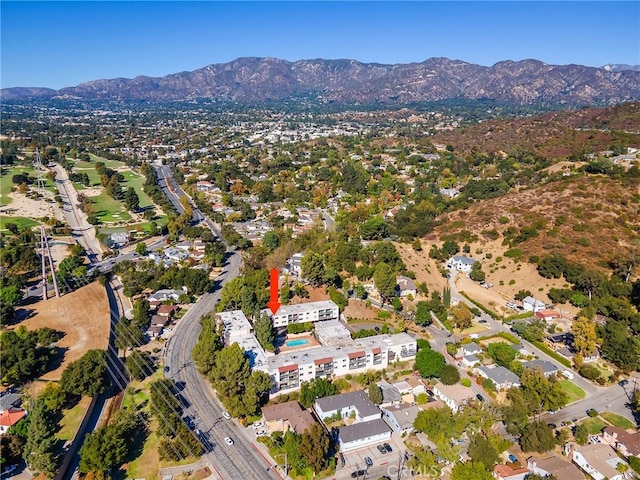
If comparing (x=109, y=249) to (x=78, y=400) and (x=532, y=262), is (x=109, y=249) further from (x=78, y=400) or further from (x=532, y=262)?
(x=532, y=262)

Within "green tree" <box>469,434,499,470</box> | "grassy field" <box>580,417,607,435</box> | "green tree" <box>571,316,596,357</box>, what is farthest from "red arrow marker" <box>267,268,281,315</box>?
"green tree" <box>571,316,596,357</box>

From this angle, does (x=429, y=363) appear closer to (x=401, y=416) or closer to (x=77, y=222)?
(x=401, y=416)

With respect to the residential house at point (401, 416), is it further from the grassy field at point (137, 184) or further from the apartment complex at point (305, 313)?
the grassy field at point (137, 184)

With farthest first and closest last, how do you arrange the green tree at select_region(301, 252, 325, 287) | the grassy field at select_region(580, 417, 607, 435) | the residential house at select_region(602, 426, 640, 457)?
the green tree at select_region(301, 252, 325, 287) → the grassy field at select_region(580, 417, 607, 435) → the residential house at select_region(602, 426, 640, 457)

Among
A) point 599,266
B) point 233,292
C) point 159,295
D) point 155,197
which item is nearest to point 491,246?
point 599,266

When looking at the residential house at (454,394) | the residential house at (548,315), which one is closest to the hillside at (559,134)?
the residential house at (548,315)

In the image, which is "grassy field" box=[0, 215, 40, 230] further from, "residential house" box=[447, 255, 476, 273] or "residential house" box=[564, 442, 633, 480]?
"residential house" box=[564, 442, 633, 480]
